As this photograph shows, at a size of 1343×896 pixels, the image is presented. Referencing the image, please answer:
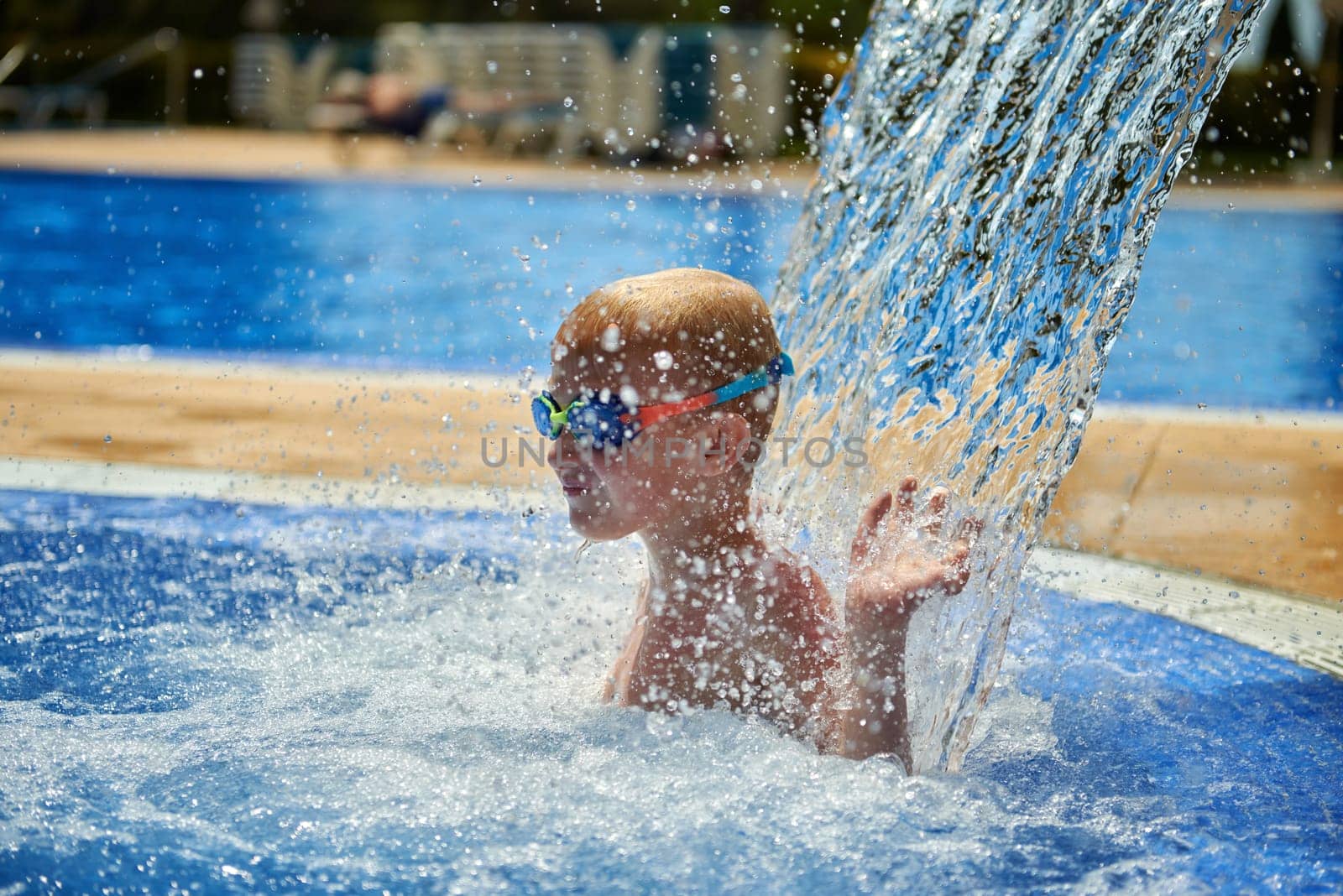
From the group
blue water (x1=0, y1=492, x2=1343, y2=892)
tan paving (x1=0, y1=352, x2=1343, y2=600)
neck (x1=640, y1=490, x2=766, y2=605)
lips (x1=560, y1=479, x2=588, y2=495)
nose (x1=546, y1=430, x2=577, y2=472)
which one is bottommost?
tan paving (x1=0, y1=352, x2=1343, y2=600)

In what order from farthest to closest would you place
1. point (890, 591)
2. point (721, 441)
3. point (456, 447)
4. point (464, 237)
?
point (464, 237), point (456, 447), point (721, 441), point (890, 591)

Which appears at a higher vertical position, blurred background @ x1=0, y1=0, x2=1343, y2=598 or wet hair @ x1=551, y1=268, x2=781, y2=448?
wet hair @ x1=551, y1=268, x2=781, y2=448

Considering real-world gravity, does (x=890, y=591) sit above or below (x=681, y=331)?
below

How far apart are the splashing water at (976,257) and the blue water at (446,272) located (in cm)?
321

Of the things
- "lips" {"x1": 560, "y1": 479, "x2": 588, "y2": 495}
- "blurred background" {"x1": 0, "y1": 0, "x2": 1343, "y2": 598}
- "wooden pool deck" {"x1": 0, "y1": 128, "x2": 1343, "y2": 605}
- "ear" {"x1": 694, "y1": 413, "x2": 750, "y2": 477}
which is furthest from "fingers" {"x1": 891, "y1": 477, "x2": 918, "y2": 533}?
"wooden pool deck" {"x1": 0, "y1": 128, "x2": 1343, "y2": 605}

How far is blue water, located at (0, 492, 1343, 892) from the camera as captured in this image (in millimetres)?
2184

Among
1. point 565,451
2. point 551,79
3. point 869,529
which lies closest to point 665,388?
point 565,451

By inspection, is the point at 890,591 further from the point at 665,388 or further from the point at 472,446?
the point at 472,446

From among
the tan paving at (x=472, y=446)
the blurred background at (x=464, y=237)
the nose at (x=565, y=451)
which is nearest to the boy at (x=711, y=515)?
the nose at (x=565, y=451)

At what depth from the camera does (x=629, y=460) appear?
2.45m

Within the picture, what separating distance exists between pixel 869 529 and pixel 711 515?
0.33 meters

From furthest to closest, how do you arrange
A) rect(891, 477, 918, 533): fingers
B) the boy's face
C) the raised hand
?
the boy's face → rect(891, 477, 918, 533): fingers → the raised hand

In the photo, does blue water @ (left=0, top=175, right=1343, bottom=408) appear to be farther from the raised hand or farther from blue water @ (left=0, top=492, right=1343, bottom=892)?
the raised hand

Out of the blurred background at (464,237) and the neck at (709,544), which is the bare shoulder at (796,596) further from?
the blurred background at (464,237)
